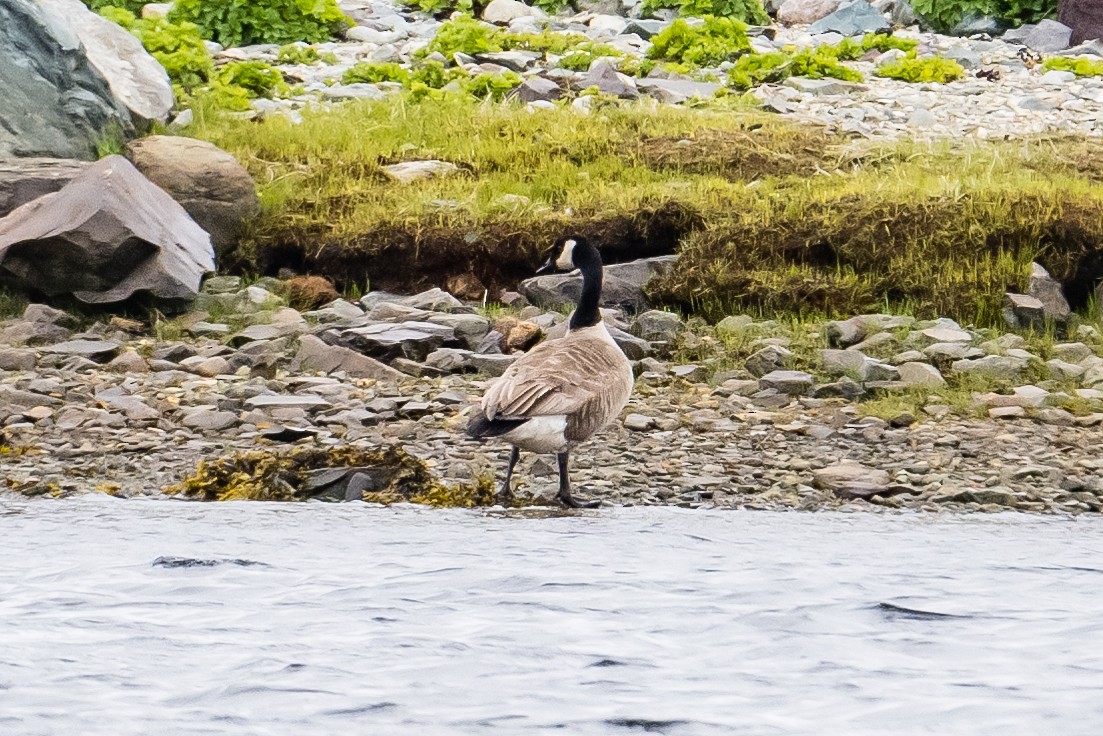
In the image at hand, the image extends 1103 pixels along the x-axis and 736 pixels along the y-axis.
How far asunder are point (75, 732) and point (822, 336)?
707 centimetres

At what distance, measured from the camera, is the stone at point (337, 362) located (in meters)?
9.45

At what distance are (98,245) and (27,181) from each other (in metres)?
1.54

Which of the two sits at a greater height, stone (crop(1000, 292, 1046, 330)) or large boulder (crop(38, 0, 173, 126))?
large boulder (crop(38, 0, 173, 126))

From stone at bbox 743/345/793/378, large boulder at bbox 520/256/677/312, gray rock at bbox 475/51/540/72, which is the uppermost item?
gray rock at bbox 475/51/540/72

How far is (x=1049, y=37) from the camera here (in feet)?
66.4

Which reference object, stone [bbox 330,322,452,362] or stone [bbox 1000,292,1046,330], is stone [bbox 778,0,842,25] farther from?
stone [bbox 330,322,452,362]

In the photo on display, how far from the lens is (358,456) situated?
7.48 metres

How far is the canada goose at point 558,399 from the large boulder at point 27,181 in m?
5.55

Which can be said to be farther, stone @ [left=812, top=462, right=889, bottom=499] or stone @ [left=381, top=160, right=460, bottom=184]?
stone @ [left=381, top=160, right=460, bottom=184]

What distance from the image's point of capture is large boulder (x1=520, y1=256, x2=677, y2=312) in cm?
1102

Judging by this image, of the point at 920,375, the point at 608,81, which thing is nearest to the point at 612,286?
the point at 920,375

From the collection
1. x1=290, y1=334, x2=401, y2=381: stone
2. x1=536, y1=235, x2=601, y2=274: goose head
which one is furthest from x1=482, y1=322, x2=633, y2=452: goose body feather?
x1=290, y1=334, x2=401, y2=381: stone

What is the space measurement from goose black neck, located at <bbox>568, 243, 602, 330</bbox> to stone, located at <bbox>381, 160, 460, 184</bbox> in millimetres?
4648

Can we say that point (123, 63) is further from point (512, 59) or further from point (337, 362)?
point (337, 362)
